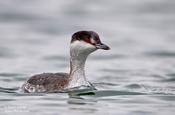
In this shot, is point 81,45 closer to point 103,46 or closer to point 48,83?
point 103,46

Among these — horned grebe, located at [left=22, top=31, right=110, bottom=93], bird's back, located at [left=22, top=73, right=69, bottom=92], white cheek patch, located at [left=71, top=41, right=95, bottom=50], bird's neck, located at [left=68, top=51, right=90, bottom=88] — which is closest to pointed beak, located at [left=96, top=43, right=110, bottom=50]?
white cheek patch, located at [left=71, top=41, right=95, bottom=50]

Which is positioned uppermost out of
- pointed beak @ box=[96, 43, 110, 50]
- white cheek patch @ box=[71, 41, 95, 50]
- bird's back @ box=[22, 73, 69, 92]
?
white cheek patch @ box=[71, 41, 95, 50]

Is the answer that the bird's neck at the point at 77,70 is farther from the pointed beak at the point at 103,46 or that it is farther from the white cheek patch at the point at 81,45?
the pointed beak at the point at 103,46

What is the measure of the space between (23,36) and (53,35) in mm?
1085

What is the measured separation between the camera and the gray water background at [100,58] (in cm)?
2064

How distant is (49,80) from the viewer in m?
22.2

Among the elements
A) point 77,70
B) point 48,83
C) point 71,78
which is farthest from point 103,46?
point 48,83

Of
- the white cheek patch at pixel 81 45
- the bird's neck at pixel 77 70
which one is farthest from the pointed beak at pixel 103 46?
the bird's neck at pixel 77 70

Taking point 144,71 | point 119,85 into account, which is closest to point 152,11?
point 144,71

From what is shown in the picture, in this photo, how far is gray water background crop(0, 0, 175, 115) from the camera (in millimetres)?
20641

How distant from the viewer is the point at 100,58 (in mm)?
29969

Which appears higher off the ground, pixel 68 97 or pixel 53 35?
pixel 53 35

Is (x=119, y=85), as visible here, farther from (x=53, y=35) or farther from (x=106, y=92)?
(x=53, y=35)

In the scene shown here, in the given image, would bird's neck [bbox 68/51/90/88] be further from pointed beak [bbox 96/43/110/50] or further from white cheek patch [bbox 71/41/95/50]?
pointed beak [bbox 96/43/110/50]
